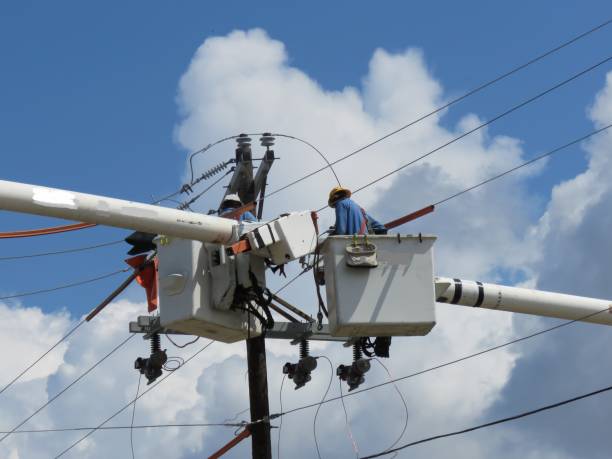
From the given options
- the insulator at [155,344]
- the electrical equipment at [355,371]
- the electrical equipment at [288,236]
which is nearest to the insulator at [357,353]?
the electrical equipment at [355,371]

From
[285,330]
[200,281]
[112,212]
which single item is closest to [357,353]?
[285,330]

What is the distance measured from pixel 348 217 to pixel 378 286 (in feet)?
2.95

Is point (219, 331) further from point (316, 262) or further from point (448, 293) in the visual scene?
point (448, 293)

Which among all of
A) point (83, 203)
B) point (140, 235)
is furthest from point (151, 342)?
point (83, 203)

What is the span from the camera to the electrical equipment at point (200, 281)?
1484cm

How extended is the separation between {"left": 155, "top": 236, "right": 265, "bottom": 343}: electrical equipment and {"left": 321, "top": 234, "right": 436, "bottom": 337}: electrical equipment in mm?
854

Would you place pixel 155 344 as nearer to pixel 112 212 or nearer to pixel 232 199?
pixel 232 199

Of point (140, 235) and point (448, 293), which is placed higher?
point (140, 235)

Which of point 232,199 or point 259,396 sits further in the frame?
point 232,199

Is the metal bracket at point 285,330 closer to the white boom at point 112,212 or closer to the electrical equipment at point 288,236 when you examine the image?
the electrical equipment at point 288,236

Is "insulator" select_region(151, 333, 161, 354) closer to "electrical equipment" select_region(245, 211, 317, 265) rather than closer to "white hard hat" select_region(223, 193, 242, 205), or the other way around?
"white hard hat" select_region(223, 193, 242, 205)

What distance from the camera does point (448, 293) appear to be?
15.6 m

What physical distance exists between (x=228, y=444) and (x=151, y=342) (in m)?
1.48

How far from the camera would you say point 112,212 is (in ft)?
42.1
